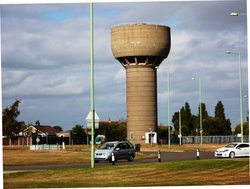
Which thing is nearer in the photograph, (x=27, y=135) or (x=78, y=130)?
(x=27, y=135)

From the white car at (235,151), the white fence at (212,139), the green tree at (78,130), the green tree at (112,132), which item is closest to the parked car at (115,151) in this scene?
the white car at (235,151)

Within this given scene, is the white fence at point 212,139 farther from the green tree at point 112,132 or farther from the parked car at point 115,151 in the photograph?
the parked car at point 115,151

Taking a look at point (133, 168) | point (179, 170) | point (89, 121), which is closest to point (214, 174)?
point (179, 170)

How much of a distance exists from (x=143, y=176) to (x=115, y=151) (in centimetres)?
1712

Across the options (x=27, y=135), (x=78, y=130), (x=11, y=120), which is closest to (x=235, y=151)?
(x=11, y=120)

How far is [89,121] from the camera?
3116 cm

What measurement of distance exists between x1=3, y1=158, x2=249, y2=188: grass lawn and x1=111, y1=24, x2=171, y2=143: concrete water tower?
66062mm

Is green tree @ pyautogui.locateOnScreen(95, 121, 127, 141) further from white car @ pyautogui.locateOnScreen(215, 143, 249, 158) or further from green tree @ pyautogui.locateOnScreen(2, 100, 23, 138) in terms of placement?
white car @ pyautogui.locateOnScreen(215, 143, 249, 158)

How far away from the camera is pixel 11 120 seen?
7456cm

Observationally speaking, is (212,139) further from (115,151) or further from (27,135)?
(115,151)

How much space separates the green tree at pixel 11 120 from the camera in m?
74.3

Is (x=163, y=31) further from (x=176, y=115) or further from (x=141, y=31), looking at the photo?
(x=176, y=115)

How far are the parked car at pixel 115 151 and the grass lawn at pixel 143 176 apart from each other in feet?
43.0

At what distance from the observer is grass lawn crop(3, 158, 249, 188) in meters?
24.2
